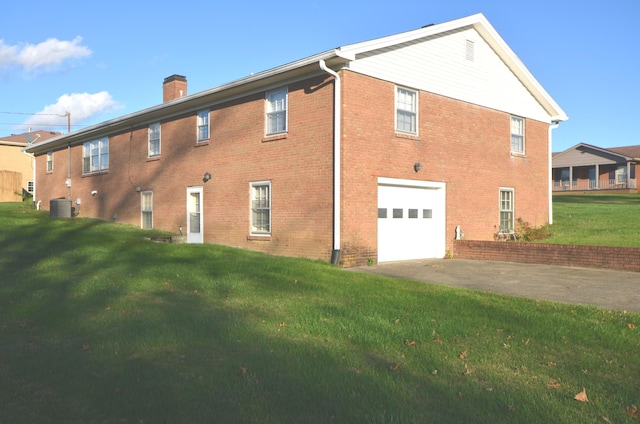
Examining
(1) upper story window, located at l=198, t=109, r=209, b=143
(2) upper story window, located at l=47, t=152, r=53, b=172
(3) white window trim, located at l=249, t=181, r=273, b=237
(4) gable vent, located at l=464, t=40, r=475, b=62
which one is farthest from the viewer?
(2) upper story window, located at l=47, t=152, r=53, b=172

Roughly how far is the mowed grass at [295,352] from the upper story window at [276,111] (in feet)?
20.0

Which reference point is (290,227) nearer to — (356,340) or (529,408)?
(356,340)

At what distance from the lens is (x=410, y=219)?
51.1ft

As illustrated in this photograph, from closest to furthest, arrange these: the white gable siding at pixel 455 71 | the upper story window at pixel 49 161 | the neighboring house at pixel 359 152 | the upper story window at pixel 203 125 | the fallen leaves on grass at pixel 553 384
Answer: the fallen leaves on grass at pixel 553 384, the neighboring house at pixel 359 152, the white gable siding at pixel 455 71, the upper story window at pixel 203 125, the upper story window at pixel 49 161

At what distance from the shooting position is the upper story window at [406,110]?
14.9 m

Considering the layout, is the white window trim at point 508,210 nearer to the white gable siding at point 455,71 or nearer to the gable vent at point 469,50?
the white gable siding at point 455,71

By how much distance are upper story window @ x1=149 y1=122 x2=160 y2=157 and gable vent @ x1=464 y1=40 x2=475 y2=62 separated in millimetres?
10876

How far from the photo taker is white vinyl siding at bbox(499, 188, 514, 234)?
60.8ft

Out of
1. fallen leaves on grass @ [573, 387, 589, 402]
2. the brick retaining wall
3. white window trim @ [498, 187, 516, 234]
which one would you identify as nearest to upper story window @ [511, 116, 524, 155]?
white window trim @ [498, 187, 516, 234]

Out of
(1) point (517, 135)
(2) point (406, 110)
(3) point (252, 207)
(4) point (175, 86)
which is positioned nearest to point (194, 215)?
(3) point (252, 207)

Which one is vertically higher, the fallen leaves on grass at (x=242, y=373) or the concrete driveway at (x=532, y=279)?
the concrete driveway at (x=532, y=279)

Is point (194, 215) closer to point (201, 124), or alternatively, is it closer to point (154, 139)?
point (201, 124)

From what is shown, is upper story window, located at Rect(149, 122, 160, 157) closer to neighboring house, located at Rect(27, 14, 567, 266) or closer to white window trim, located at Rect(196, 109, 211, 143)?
neighboring house, located at Rect(27, 14, 567, 266)

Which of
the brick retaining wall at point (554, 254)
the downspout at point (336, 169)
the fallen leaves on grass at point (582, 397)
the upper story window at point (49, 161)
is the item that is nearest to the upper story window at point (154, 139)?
the downspout at point (336, 169)
